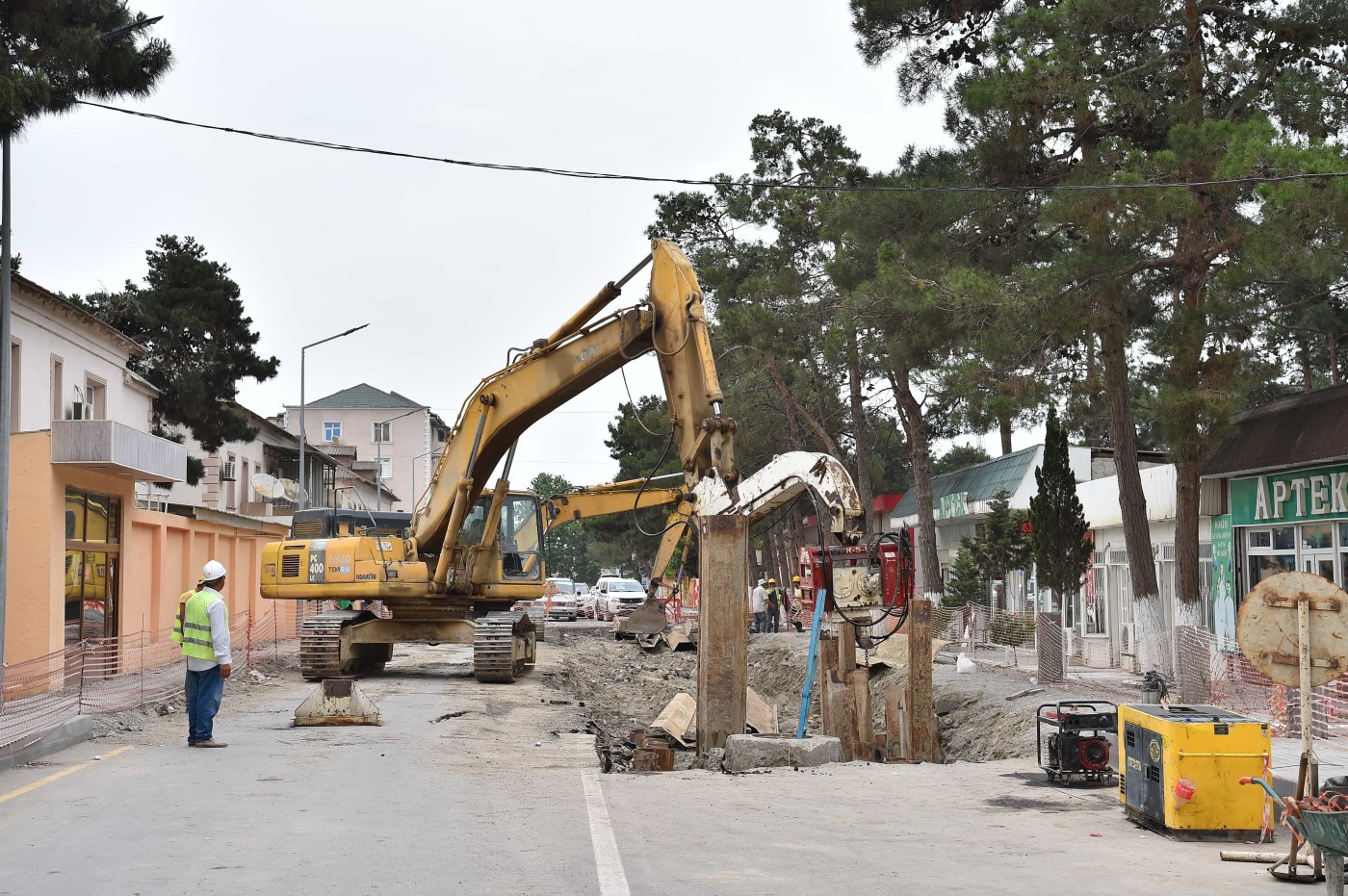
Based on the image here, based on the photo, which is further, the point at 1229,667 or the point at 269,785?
the point at 1229,667

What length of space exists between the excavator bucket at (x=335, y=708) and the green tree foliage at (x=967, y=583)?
978 inches

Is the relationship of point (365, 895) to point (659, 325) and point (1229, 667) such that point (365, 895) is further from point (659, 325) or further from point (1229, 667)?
point (1229, 667)

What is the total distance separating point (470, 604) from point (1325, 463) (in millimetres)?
14278

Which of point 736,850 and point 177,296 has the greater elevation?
point 177,296

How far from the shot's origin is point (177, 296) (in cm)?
4550

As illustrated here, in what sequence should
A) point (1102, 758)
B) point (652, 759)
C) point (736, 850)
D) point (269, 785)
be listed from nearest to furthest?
point (736, 850) < point (269, 785) < point (1102, 758) < point (652, 759)

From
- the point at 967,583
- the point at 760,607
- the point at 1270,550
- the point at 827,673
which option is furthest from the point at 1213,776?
the point at 760,607

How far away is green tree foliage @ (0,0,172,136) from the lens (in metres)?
16.5

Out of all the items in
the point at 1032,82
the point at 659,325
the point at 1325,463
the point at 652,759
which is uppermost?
the point at 1032,82

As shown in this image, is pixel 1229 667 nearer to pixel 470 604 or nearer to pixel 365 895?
pixel 470 604

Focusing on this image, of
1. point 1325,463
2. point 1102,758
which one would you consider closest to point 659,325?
point 1102,758

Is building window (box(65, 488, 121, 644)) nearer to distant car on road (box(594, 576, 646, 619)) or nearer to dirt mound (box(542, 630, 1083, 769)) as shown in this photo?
dirt mound (box(542, 630, 1083, 769))

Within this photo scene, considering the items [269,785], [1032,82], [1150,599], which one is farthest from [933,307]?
[269,785]

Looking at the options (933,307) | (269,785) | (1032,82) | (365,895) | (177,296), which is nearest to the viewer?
(365,895)
